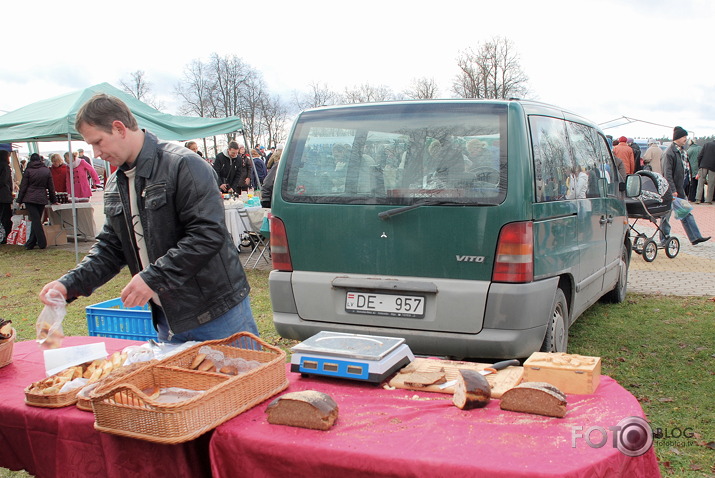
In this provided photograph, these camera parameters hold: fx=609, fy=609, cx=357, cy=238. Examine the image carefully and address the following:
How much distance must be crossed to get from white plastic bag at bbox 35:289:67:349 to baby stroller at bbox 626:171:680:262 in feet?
27.7

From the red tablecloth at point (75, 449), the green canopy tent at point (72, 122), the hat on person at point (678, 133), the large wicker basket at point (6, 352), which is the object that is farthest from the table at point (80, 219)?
the red tablecloth at point (75, 449)

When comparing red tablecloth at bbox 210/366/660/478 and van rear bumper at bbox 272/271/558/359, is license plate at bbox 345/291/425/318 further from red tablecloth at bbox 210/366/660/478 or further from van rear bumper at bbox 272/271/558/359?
red tablecloth at bbox 210/366/660/478

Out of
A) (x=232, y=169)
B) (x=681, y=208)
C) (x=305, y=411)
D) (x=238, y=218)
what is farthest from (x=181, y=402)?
(x=232, y=169)

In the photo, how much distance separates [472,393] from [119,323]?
2.75 m

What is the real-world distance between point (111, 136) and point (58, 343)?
95cm

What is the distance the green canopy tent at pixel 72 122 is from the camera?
1031cm

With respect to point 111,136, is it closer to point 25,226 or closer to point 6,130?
point 6,130

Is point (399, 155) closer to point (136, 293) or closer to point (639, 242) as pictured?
point (136, 293)

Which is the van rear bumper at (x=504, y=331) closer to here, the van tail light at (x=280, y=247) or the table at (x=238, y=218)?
the van tail light at (x=280, y=247)

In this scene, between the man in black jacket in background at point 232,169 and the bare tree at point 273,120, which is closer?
the man in black jacket in background at point 232,169

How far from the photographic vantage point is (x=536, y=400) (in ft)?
6.36

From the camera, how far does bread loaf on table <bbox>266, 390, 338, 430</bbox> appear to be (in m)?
1.88

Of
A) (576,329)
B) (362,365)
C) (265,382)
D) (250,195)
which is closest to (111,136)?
(265,382)

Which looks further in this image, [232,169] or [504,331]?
[232,169]
